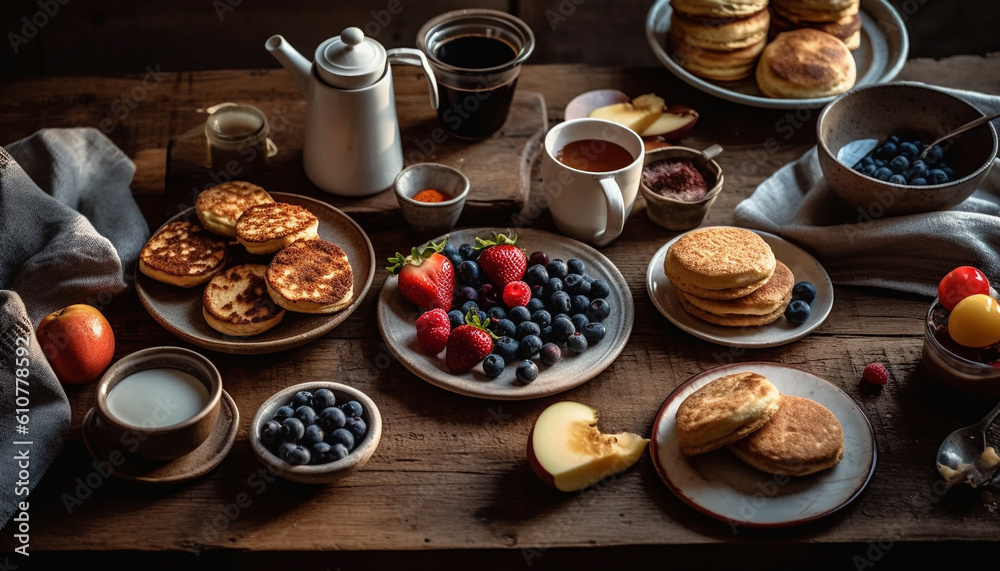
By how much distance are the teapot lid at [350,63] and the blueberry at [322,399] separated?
32.5 inches

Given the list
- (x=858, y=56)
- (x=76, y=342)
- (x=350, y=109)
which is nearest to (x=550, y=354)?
(x=350, y=109)

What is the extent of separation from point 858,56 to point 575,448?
71.4 inches

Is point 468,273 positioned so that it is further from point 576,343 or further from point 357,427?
point 357,427

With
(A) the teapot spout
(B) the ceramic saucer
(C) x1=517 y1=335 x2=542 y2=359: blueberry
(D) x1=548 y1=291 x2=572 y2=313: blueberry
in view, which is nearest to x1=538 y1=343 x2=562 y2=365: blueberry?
(C) x1=517 y1=335 x2=542 y2=359: blueberry

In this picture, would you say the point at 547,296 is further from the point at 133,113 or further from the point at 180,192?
the point at 133,113

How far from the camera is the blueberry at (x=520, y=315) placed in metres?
1.99

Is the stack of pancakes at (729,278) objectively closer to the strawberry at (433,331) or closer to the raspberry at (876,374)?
the raspberry at (876,374)

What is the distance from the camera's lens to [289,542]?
1645 mm

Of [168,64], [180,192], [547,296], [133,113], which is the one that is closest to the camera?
[547,296]

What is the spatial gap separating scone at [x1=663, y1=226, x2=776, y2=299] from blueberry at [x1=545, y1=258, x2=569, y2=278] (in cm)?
25

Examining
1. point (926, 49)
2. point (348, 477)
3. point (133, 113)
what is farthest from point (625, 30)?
point (348, 477)

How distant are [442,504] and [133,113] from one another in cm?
171

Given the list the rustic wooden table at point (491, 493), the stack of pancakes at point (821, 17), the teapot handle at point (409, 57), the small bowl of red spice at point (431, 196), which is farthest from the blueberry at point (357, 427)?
the stack of pancakes at point (821, 17)

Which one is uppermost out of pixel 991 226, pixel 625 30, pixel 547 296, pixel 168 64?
pixel 991 226
